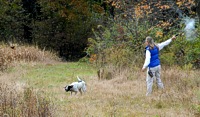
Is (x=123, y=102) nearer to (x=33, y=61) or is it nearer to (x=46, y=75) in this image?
(x=46, y=75)

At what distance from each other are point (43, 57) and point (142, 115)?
15578 mm

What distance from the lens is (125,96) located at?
1163 cm

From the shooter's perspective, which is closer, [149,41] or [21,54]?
[149,41]

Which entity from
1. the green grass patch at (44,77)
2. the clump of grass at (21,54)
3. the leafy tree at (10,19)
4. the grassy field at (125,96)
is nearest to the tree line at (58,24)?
the leafy tree at (10,19)

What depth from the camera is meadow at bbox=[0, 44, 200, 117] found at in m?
7.56

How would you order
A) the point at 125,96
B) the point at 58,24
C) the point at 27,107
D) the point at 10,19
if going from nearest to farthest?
the point at 27,107
the point at 125,96
the point at 58,24
the point at 10,19

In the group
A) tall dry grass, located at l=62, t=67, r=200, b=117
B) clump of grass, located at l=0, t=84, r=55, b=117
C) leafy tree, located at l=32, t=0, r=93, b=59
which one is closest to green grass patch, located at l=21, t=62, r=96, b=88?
tall dry grass, located at l=62, t=67, r=200, b=117

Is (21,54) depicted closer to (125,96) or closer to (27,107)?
(125,96)

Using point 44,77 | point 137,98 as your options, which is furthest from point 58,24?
point 137,98

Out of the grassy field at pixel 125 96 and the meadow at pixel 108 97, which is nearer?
the meadow at pixel 108 97

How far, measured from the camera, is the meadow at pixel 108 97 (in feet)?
24.8

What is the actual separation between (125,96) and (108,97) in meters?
0.49

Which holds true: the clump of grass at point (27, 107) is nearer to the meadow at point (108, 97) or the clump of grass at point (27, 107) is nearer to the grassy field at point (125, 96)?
the meadow at point (108, 97)

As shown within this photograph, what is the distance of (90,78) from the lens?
16.4m
